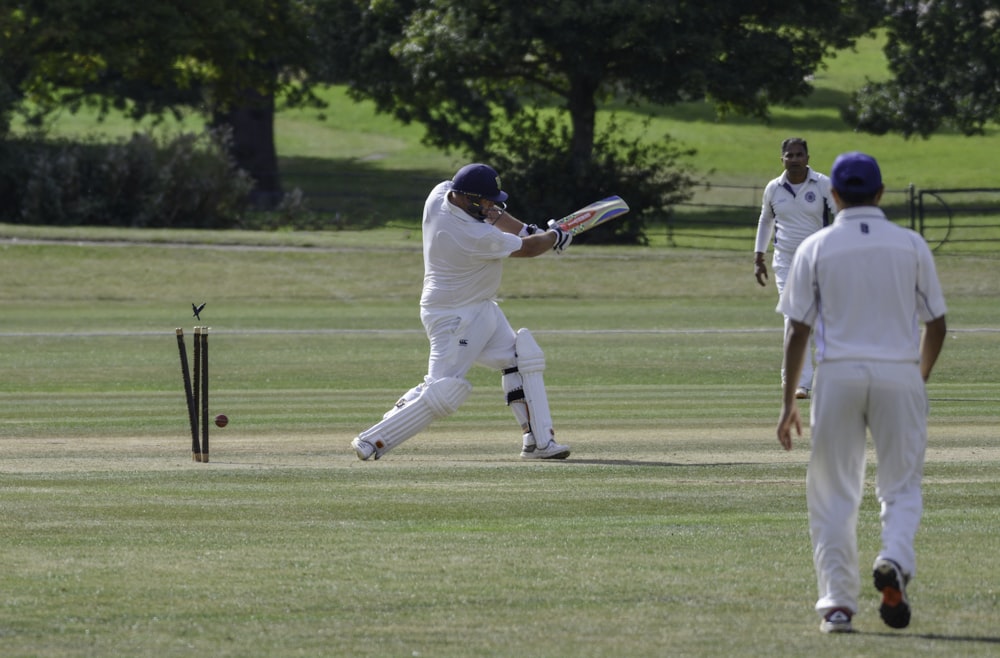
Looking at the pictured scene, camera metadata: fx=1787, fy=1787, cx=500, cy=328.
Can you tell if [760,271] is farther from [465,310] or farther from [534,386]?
[465,310]

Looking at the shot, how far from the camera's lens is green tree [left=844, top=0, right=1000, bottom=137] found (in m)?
50.5

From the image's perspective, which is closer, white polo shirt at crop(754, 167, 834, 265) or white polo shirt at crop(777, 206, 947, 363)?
white polo shirt at crop(777, 206, 947, 363)

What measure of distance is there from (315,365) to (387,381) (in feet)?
6.68

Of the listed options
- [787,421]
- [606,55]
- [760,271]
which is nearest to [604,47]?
[606,55]

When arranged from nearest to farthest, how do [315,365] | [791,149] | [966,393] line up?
[791,149] < [966,393] < [315,365]

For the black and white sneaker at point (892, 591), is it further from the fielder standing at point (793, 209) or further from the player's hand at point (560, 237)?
the fielder standing at point (793, 209)

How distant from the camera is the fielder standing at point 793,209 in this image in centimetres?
1473

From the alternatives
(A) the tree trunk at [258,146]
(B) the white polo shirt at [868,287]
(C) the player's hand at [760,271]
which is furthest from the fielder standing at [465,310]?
Answer: (A) the tree trunk at [258,146]

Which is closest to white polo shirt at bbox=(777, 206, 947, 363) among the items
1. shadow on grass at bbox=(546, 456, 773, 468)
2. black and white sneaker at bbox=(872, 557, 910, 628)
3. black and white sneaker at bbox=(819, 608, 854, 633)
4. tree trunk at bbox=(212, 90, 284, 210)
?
black and white sneaker at bbox=(872, 557, 910, 628)

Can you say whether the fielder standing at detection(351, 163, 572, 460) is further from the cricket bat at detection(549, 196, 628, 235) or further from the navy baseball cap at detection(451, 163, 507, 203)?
the cricket bat at detection(549, 196, 628, 235)

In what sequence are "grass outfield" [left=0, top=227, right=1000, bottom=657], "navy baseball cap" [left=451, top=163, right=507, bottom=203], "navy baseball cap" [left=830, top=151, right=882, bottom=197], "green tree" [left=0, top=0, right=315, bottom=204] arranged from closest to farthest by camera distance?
"navy baseball cap" [left=830, top=151, right=882, bottom=197], "grass outfield" [left=0, top=227, right=1000, bottom=657], "navy baseball cap" [left=451, top=163, right=507, bottom=203], "green tree" [left=0, top=0, right=315, bottom=204]

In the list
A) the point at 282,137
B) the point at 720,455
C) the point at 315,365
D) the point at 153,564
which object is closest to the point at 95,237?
the point at 315,365

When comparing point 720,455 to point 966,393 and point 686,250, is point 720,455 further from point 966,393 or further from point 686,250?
point 686,250

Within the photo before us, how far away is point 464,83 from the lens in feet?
154
